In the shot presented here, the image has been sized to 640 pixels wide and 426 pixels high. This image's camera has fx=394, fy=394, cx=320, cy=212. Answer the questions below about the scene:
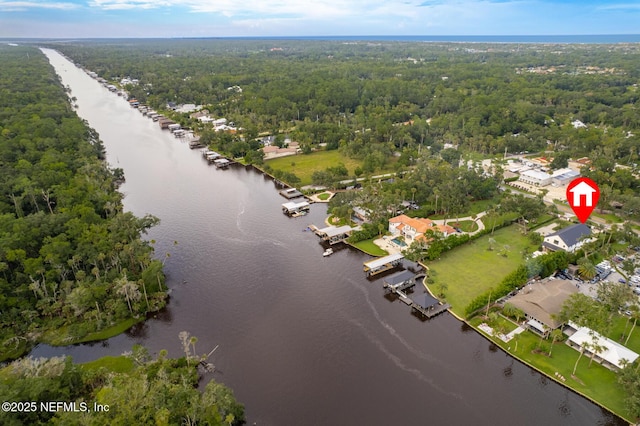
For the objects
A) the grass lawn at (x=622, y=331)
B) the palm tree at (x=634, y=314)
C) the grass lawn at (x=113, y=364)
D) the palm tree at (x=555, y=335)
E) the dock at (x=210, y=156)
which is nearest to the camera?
the grass lawn at (x=113, y=364)

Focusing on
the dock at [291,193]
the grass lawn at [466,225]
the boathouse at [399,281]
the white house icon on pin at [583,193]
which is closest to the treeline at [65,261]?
the boathouse at [399,281]

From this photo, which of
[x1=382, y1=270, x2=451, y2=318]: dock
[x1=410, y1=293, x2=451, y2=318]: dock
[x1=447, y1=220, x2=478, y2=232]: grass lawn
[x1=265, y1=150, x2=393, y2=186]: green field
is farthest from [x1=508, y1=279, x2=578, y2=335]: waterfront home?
Result: [x1=265, y1=150, x2=393, y2=186]: green field

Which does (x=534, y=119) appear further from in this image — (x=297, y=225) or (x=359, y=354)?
(x=359, y=354)

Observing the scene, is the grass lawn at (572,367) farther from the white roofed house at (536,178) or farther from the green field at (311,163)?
the green field at (311,163)

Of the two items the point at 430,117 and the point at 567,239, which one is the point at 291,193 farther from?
the point at 430,117

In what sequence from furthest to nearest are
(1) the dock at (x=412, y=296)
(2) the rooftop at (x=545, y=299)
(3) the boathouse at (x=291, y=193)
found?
(3) the boathouse at (x=291, y=193)
(1) the dock at (x=412, y=296)
(2) the rooftop at (x=545, y=299)

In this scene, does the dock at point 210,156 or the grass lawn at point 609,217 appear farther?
the dock at point 210,156

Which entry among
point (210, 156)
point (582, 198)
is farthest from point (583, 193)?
point (210, 156)
